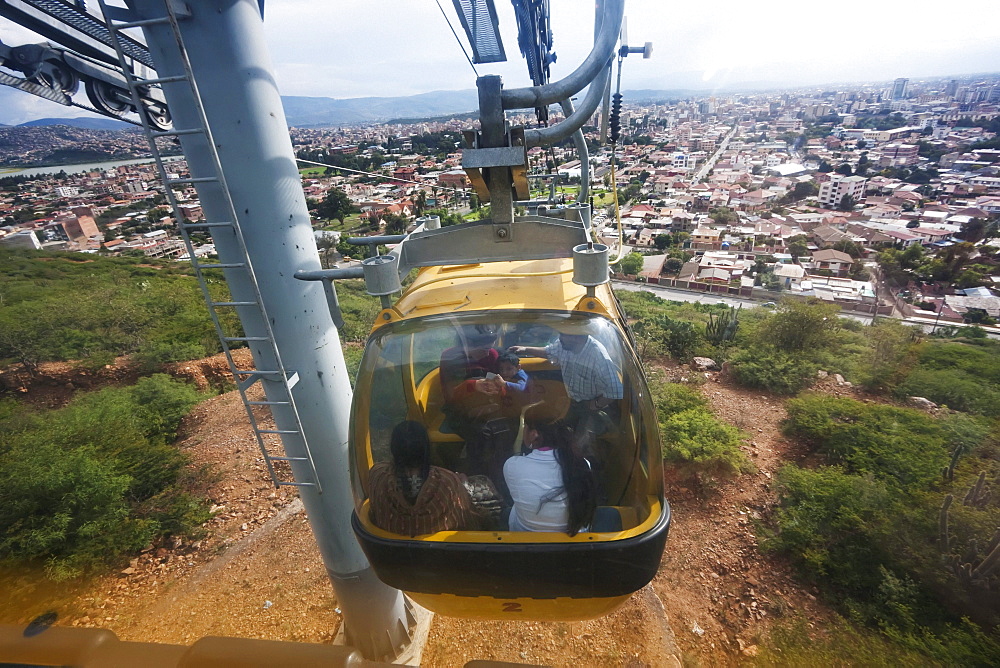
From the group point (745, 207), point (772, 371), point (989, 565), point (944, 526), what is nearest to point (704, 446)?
point (944, 526)

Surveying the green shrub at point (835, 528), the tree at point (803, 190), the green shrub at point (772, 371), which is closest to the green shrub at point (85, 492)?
the green shrub at point (835, 528)

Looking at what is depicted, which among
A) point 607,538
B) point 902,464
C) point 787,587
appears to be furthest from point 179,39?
point 902,464

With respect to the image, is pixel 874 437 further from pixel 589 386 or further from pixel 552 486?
pixel 552 486

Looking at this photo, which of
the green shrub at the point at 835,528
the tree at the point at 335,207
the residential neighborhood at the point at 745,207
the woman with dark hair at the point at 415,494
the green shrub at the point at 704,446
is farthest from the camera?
the tree at the point at 335,207

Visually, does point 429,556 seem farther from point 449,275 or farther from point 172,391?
point 172,391

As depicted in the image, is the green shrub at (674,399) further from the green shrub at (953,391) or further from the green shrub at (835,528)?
the green shrub at (953,391)

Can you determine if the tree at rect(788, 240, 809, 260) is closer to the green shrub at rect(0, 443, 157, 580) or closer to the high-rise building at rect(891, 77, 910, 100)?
the green shrub at rect(0, 443, 157, 580)
